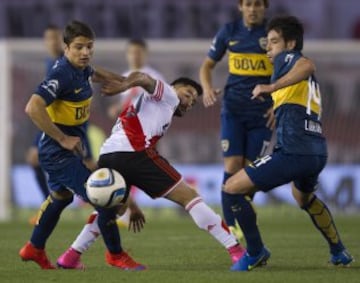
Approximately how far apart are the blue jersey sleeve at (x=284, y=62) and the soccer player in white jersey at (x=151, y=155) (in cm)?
77

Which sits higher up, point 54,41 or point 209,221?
point 209,221

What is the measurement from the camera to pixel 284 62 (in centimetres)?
847

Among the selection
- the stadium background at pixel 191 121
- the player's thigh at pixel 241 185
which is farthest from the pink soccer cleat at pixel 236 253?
the stadium background at pixel 191 121

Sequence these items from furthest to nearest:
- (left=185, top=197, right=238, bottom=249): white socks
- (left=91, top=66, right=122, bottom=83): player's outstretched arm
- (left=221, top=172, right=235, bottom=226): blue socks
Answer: (left=221, top=172, right=235, bottom=226): blue socks → (left=91, top=66, right=122, bottom=83): player's outstretched arm → (left=185, top=197, right=238, bottom=249): white socks

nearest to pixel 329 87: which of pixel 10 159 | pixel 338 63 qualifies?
pixel 338 63

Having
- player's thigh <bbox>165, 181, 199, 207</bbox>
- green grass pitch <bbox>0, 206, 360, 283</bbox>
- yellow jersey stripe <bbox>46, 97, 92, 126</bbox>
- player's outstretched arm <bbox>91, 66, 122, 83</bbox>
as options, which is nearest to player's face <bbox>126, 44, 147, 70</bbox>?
green grass pitch <bbox>0, 206, 360, 283</bbox>

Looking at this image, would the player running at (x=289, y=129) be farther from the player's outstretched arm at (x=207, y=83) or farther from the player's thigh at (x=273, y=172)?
the player's outstretched arm at (x=207, y=83)

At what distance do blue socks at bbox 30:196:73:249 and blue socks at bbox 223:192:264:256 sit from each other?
130cm

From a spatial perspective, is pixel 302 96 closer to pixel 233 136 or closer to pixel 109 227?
pixel 109 227

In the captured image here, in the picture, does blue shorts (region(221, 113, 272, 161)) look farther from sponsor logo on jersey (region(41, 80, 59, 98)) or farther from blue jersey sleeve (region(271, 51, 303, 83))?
sponsor logo on jersey (region(41, 80, 59, 98))

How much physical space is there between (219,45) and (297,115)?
9.53ft

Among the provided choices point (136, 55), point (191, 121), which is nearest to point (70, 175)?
point (136, 55)

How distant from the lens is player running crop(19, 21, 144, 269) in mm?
8461

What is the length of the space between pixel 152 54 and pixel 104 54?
71cm
